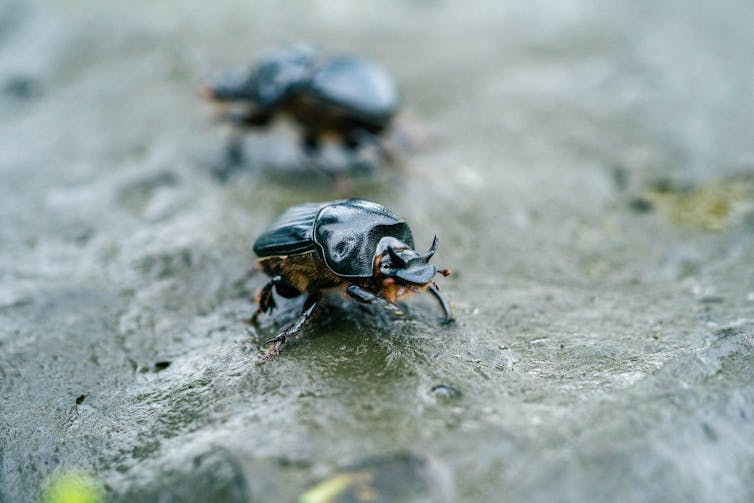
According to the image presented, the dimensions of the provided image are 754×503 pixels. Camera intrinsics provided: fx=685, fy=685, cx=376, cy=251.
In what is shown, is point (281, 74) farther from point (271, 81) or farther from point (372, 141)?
point (372, 141)

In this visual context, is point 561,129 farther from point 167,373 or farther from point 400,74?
point 167,373

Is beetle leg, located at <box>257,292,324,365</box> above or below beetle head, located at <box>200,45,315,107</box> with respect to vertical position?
below

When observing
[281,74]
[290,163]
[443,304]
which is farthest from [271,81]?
[443,304]

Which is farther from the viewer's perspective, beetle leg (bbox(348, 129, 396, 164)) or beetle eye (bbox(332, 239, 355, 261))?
beetle leg (bbox(348, 129, 396, 164))

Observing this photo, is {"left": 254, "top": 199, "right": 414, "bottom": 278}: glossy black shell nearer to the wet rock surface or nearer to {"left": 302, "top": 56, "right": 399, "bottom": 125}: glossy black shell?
the wet rock surface

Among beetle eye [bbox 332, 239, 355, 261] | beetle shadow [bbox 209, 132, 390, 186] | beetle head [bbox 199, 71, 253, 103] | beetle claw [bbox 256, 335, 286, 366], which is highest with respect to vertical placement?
beetle eye [bbox 332, 239, 355, 261]

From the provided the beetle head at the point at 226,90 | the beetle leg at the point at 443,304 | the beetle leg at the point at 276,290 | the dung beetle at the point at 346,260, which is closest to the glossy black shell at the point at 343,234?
the dung beetle at the point at 346,260

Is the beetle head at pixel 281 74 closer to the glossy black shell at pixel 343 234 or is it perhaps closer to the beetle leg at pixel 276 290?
the glossy black shell at pixel 343 234

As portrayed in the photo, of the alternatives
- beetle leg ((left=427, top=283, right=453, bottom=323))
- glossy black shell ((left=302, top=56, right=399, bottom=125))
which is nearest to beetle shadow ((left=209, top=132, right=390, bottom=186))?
glossy black shell ((left=302, top=56, right=399, bottom=125))
